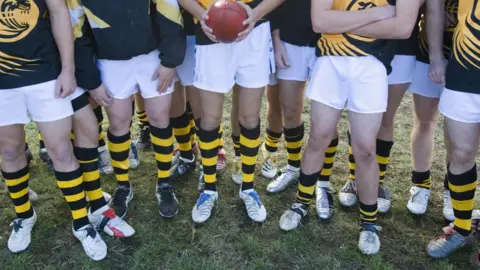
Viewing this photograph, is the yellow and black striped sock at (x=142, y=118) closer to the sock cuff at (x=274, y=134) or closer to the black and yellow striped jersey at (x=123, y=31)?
the sock cuff at (x=274, y=134)

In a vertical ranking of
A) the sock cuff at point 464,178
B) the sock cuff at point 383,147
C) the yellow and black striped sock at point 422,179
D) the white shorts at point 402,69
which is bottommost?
the yellow and black striped sock at point 422,179

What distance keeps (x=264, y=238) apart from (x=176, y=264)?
733 millimetres

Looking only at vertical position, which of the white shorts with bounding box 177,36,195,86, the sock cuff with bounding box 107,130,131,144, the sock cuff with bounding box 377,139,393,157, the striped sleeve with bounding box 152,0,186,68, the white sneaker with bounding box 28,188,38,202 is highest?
the striped sleeve with bounding box 152,0,186,68

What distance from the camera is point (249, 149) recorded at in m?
3.99

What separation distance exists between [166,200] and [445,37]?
8.27 ft

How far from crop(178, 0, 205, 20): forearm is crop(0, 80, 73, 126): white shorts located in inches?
41.1

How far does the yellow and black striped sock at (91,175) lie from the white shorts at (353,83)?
1.73 meters

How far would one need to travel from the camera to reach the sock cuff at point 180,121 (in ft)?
14.4

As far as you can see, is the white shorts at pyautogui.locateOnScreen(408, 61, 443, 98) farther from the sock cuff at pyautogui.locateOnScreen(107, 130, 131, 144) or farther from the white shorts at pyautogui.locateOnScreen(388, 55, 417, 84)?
the sock cuff at pyautogui.locateOnScreen(107, 130, 131, 144)

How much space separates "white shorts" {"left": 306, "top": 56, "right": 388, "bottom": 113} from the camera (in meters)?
3.29

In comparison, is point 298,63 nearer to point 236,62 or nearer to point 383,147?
point 236,62

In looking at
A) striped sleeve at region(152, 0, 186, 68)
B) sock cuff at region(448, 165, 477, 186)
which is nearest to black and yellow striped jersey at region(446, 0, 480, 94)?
sock cuff at region(448, 165, 477, 186)

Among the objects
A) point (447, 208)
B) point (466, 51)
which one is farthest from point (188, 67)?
point (447, 208)

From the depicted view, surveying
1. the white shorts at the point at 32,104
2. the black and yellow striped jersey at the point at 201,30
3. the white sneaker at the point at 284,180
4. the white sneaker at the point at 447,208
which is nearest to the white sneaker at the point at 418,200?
the white sneaker at the point at 447,208
